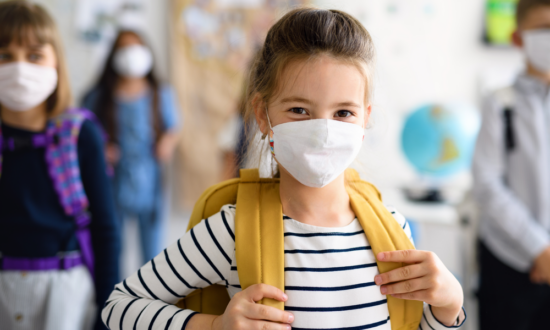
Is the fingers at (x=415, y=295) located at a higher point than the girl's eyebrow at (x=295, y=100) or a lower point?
lower

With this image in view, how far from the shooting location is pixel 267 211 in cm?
80

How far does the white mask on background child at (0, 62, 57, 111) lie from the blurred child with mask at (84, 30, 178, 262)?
158 centimetres

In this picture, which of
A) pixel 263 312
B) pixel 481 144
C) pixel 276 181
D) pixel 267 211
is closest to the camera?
pixel 263 312

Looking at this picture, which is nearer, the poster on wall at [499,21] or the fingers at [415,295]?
the fingers at [415,295]

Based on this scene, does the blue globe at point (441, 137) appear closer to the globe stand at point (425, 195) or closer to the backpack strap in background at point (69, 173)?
the globe stand at point (425, 195)

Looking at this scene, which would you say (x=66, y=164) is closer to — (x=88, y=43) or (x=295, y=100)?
(x=295, y=100)

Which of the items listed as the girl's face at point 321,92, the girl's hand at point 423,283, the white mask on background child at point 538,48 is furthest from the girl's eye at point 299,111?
the white mask on background child at point 538,48

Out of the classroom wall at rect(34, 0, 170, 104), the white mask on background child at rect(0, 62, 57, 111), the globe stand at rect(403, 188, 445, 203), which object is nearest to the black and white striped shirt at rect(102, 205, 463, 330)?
the white mask on background child at rect(0, 62, 57, 111)

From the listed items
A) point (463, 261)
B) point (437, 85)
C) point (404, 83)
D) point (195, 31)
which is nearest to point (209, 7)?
point (195, 31)

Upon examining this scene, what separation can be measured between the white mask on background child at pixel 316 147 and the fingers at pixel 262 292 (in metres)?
0.22

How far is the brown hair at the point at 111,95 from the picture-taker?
105 inches

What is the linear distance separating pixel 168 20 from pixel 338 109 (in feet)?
8.94

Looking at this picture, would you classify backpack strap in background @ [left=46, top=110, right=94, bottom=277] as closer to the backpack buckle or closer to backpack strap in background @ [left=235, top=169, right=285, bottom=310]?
the backpack buckle

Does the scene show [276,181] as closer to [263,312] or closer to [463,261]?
[263,312]
